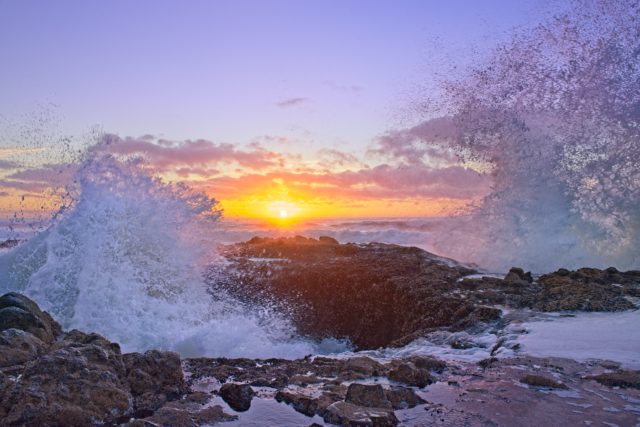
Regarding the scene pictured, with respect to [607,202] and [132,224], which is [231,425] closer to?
[132,224]

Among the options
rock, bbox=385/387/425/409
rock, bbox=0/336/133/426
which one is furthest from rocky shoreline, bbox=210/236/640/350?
rock, bbox=0/336/133/426

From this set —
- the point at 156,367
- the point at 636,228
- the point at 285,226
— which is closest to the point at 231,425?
the point at 156,367

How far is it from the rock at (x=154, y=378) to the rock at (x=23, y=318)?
1245 mm

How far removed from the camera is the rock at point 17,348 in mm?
3857

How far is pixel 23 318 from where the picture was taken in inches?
196

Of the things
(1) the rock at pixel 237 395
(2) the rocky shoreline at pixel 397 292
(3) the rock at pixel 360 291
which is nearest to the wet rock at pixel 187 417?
(1) the rock at pixel 237 395

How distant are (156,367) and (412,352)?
2.83 m

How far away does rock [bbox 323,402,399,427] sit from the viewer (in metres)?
3.20

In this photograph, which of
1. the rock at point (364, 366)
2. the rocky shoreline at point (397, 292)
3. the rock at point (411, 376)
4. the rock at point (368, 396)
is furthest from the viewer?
the rocky shoreline at point (397, 292)

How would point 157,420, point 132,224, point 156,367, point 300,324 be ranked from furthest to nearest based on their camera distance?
point 132,224
point 300,324
point 156,367
point 157,420

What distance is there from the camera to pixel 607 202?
1208 centimetres

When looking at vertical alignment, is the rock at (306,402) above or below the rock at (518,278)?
below

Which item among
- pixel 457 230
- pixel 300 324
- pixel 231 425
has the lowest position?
pixel 300 324

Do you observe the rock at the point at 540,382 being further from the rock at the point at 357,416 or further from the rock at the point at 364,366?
the rock at the point at 357,416
